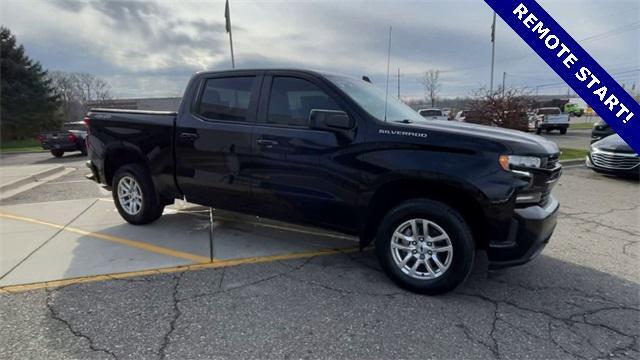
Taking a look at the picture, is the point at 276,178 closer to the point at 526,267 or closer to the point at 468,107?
the point at 526,267

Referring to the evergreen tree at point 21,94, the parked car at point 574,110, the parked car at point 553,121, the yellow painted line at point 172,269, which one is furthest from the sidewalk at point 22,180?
the parked car at point 574,110

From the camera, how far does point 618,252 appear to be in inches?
185

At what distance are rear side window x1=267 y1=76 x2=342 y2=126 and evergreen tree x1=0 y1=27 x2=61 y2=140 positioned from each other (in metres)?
41.9

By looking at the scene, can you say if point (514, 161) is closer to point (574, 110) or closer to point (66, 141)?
point (66, 141)

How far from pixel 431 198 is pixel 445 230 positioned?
1.04ft

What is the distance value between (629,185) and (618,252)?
209 inches

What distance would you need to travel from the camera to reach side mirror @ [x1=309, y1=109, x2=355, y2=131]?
3.61 metres

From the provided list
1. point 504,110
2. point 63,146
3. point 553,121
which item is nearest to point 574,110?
point 553,121

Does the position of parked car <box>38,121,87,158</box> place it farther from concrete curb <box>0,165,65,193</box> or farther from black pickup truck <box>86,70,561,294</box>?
black pickup truck <box>86,70,561,294</box>

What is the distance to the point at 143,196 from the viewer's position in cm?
531

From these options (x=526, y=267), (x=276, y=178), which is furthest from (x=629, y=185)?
(x=276, y=178)

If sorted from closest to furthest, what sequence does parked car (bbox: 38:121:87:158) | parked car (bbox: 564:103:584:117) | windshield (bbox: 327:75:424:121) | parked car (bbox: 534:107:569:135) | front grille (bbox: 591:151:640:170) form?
windshield (bbox: 327:75:424:121) → front grille (bbox: 591:151:640:170) → parked car (bbox: 38:121:87:158) → parked car (bbox: 534:107:569:135) → parked car (bbox: 564:103:584:117)

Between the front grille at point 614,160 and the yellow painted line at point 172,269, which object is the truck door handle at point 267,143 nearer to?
the yellow painted line at point 172,269

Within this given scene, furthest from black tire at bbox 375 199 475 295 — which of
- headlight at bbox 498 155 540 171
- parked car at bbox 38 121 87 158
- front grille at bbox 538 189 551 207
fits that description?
parked car at bbox 38 121 87 158
